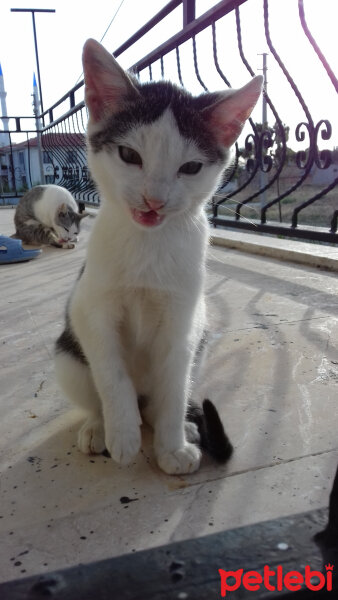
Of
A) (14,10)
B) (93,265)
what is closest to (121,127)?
(93,265)

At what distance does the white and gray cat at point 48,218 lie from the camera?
4.19m

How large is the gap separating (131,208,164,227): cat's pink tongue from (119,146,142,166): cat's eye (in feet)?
0.43

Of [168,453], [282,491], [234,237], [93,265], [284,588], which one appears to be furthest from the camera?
[234,237]

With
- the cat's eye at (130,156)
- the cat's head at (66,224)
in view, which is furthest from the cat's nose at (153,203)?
the cat's head at (66,224)

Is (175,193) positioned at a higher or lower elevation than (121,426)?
higher

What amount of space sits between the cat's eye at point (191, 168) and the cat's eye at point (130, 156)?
0.35ft

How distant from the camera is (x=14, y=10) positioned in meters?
8.99

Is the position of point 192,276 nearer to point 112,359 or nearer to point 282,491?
point 112,359

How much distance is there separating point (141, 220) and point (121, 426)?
19.2 inches

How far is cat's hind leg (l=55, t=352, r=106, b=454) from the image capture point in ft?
4.07

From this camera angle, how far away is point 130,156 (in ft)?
3.84

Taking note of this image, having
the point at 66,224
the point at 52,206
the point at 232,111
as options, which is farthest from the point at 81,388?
the point at 52,206

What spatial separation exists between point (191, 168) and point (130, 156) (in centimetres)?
16

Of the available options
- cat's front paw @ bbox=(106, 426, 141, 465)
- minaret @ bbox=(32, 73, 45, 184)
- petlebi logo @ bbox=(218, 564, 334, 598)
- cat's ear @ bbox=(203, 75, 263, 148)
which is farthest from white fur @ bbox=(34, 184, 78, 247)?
petlebi logo @ bbox=(218, 564, 334, 598)
